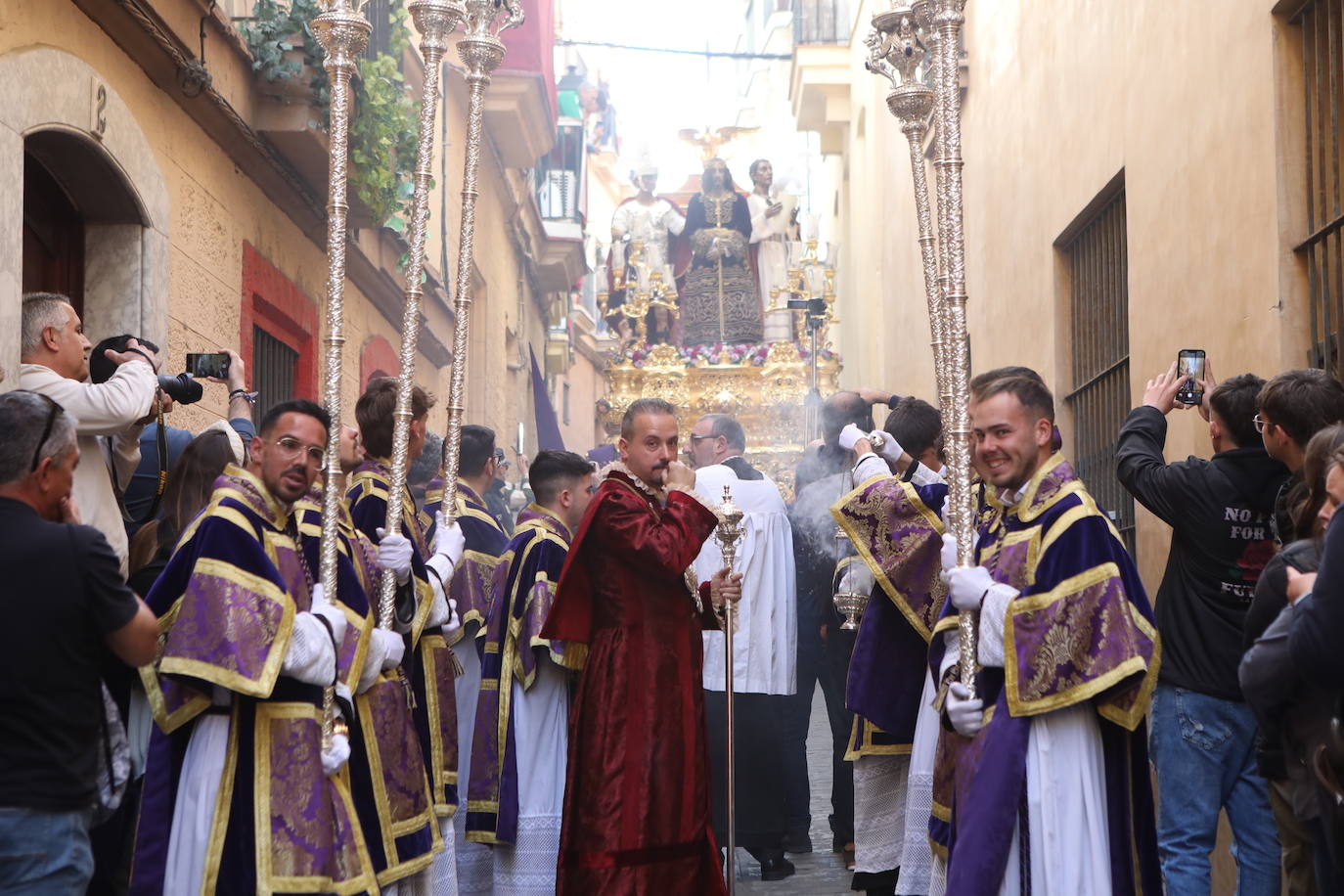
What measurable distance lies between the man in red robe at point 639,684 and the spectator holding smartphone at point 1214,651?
1.59 m

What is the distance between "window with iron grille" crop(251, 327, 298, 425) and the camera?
31.5 feet

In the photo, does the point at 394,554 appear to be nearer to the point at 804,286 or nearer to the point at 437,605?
the point at 437,605

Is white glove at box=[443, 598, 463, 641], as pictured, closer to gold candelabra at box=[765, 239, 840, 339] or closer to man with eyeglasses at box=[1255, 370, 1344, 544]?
man with eyeglasses at box=[1255, 370, 1344, 544]

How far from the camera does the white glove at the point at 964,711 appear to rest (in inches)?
179

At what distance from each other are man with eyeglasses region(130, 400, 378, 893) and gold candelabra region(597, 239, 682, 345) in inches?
581

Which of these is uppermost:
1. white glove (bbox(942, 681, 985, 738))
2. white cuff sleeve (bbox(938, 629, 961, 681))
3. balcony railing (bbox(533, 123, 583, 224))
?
balcony railing (bbox(533, 123, 583, 224))

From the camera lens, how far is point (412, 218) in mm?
5551

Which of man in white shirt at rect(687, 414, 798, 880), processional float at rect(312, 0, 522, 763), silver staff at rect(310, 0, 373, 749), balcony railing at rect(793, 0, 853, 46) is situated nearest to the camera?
silver staff at rect(310, 0, 373, 749)

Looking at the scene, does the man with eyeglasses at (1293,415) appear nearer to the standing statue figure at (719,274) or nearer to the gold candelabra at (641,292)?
the gold candelabra at (641,292)

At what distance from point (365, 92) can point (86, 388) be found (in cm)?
477

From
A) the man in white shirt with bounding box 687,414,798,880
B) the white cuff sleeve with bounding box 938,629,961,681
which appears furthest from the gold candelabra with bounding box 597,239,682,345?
the white cuff sleeve with bounding box 938,629,961,681

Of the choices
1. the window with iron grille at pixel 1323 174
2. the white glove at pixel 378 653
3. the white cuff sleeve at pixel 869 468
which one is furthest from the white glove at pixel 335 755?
the window with iron grille at pixel 1323 174

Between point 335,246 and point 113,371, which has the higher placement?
point 335,246

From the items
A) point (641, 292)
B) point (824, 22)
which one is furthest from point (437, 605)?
point (824, 22)
